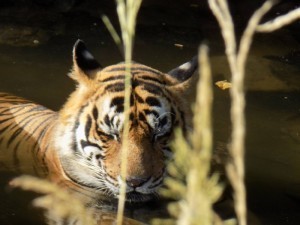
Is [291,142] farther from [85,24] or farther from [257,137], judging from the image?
[85,24]

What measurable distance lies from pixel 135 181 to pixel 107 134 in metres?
0.49

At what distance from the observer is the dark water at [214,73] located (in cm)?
455

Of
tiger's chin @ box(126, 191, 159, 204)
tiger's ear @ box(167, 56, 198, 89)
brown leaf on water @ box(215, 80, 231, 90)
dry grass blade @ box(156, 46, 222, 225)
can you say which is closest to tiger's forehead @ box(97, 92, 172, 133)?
tiger's ear @ box(167, 56, 198, 89)

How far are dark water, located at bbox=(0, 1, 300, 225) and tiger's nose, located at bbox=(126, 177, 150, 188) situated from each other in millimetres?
457

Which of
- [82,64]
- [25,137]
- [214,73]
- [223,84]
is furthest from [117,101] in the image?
[214,73]

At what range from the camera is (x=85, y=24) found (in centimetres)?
752

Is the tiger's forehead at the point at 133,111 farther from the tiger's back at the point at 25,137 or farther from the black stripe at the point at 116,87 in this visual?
the tiger's back at the point at 25,137

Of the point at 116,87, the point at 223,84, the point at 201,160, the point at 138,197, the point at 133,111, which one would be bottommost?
the point at 138,197

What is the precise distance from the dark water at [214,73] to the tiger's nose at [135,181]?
1.50ft

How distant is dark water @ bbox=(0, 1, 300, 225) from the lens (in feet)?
14.9

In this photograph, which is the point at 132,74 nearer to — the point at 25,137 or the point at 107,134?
the point at 107,134

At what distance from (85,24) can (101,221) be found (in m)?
3.92

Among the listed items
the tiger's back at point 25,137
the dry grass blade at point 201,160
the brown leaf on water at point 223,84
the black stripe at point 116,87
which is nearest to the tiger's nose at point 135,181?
the black stripe at point 116,87

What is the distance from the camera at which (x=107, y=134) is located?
13.0ft
